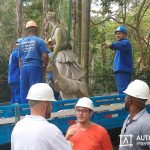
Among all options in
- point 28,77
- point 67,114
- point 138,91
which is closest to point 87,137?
point 138,91

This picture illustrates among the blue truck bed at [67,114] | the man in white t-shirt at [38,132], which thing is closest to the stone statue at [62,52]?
the blue truck bed at [67,114]

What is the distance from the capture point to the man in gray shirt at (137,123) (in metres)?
3.01

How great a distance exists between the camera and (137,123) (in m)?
3.05

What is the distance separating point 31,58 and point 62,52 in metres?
0.83

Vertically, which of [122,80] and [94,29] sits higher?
[94,29]

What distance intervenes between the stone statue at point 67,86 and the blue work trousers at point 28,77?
0.22 m

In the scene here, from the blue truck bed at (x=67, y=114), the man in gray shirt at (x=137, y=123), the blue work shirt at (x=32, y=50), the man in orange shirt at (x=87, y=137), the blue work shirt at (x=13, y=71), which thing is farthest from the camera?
the blue work shirt at (x=13, y=71)

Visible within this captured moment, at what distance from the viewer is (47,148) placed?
8.00 feet

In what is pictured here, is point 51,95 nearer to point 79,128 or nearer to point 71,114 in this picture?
point 79,128

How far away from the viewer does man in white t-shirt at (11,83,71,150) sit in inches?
95.9

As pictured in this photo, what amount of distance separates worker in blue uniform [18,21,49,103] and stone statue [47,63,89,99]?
0.21m

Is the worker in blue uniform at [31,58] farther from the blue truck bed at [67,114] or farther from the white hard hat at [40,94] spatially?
the white hard hat at [40,94]

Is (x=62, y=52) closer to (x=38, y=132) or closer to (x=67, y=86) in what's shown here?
(x=67, y=86)

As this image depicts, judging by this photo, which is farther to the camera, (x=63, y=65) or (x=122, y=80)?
(x=122, y=80)
